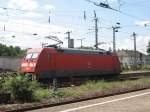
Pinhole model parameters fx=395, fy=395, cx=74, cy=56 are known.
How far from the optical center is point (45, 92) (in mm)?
20906

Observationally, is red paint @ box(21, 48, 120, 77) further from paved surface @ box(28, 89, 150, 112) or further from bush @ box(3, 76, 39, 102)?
paved surface @ box(28, 89, 150, 112)

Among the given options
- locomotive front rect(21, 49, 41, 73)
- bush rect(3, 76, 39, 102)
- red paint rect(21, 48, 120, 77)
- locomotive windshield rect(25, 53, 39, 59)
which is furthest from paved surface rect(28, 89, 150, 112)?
locomotive windshield rect(25, 53, 39, 59)

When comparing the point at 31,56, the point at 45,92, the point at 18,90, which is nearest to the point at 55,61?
the point at 31,56

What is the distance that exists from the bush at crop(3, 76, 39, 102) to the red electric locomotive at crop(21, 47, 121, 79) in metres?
12.7

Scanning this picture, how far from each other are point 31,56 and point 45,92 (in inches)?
484

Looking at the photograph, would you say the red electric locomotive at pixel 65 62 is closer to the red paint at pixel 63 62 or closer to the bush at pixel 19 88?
the red paint at pixel 63 62

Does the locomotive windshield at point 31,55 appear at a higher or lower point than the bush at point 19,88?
higher

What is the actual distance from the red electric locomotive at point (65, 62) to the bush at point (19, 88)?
41.7 ft

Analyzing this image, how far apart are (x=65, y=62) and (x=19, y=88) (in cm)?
1598

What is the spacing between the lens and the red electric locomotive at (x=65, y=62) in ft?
104

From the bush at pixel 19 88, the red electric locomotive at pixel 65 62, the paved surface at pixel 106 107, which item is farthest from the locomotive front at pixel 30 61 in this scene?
the paved surface at pixel 106 107

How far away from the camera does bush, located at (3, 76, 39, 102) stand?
18.1 metres

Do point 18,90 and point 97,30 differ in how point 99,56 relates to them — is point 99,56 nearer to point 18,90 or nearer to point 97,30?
point 18,90

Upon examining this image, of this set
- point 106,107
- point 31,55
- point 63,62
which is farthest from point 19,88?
point 63,62
